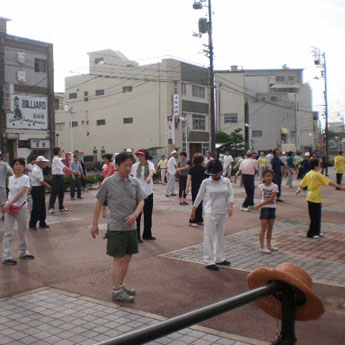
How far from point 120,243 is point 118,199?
0.54m

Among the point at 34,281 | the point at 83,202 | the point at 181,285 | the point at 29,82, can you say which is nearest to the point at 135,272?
the point at 181,285

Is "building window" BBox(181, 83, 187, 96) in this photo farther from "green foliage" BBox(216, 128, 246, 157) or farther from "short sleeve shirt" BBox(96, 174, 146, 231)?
"short sleeve shirt" BBox(96, 174, 146, 231)

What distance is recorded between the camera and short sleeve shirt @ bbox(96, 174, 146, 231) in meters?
5.39

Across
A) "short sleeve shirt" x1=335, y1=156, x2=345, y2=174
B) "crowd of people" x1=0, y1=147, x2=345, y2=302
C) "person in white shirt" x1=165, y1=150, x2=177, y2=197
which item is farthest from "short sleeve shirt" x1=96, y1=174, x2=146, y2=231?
"short sleeve shirt" x1=335, y1=156, x2=345, y2=174

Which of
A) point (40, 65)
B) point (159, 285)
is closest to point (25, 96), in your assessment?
point (40, 65)

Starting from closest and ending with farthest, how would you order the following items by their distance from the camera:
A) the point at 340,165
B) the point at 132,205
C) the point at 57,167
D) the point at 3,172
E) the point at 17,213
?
the point at 132,205 < the point at 17,213 < the point at 3,172 < the point at 57,167 < the point at 340,165

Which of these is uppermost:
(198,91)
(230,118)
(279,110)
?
(198,91)

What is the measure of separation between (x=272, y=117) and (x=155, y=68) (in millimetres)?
23363

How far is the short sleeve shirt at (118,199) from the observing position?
5395 mm

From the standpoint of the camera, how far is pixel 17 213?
7.37m

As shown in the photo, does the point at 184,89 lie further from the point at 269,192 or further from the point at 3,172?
the point at 269,192

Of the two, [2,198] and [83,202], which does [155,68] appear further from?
[2,198]

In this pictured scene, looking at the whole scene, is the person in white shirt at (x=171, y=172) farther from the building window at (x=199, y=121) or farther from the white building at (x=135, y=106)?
the building window at (x=199, y=121)

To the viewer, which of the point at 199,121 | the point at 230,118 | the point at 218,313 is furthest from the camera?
the point at 230,118
